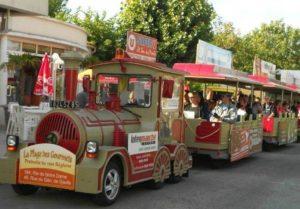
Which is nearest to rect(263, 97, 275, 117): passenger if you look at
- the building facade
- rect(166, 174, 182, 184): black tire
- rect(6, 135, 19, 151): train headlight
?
the building facade

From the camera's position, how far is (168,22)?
1125 inches

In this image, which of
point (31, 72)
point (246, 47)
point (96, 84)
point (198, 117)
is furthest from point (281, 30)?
point (96, 84)

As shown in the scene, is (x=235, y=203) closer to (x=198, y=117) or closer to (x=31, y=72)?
(x=198, y=117)

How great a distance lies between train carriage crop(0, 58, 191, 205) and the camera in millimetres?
7625

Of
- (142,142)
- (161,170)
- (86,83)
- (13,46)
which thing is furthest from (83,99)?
(13,46)

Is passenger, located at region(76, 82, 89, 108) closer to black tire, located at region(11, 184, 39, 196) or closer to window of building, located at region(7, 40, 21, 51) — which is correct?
black tire, located at region(11, 184, 39, 196)

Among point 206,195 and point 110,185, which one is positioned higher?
point 110,185

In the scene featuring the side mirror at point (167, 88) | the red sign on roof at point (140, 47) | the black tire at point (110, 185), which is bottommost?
the black tire at point (110, 185)

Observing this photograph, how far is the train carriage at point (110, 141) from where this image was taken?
7.62 metres

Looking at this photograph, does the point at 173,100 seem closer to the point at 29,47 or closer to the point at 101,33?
the point at 29,47

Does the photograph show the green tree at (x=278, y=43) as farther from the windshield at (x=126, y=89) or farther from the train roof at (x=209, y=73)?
the windshield at (x=126, y=89)

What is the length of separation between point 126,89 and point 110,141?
1.53 m

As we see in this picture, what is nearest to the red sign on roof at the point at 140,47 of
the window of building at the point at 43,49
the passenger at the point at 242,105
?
the passenger at the point at 242,105

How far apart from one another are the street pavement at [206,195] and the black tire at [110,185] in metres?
0.11
